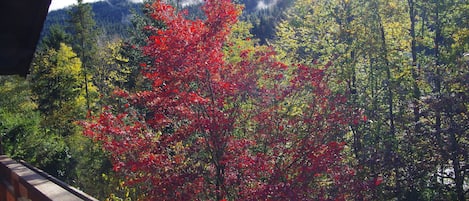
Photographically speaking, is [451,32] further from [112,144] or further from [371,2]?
[112,144]

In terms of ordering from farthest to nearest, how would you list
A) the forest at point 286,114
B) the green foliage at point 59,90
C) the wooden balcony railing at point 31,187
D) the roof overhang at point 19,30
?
the green foliage at point 59,90, the forest at point 286,114, the roof overhang at point 19,30, the wooden balcony railing at point 31,187

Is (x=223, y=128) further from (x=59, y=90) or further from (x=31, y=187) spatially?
(x=59, y=90)

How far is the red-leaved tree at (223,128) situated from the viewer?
5922 mm

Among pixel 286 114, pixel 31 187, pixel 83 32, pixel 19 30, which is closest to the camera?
pixel 31 187

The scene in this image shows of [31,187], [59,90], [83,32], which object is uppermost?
[83,32]

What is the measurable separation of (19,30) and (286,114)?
5.16m

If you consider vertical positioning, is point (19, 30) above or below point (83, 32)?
below

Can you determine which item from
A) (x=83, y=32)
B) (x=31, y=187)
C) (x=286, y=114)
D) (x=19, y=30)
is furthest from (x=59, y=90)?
(x=31, y=187)

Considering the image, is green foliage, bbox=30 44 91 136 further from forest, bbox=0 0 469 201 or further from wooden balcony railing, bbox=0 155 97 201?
wooden balcony railing, bbox=0 155 97 201

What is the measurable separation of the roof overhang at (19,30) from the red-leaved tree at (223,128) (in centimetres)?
339

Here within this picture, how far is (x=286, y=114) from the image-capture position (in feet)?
22.2

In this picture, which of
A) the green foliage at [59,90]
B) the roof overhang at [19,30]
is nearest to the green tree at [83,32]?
the green foliage at [59,90]

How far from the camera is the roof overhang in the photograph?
63.8 inches

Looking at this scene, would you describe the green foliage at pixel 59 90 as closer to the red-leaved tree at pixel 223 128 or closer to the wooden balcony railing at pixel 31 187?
the red-leaved tree at pixel 223 128
